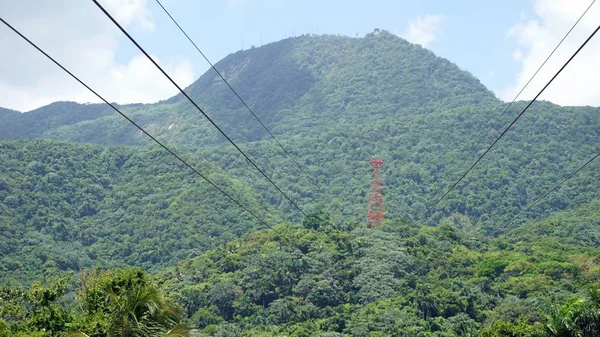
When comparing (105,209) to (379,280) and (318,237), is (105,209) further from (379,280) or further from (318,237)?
(379,280)

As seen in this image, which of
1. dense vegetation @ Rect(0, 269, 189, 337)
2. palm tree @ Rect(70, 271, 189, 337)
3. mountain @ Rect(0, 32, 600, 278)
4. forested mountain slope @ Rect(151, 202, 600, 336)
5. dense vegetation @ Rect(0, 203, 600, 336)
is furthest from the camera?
mountain @ Rect(0, 32, 600, 278)

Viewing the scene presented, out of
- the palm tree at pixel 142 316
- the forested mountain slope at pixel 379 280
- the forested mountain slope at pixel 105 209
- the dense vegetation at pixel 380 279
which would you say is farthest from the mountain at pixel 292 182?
the palm tree at pixel 142 316

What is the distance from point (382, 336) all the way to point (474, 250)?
29870mm

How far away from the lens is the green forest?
3006cm

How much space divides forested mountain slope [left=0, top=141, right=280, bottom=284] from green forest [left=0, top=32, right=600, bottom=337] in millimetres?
341

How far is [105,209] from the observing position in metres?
124

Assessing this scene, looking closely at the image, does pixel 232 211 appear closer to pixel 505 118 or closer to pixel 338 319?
pixel 338 319

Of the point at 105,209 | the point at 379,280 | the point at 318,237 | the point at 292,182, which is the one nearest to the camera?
the point at 379,280

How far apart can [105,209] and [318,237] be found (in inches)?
2131

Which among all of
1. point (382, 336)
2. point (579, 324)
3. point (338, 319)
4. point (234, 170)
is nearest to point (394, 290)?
point (338, 319)

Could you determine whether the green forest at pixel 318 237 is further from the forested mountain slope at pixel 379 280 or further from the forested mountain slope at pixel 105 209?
the forested mountain slope at pixel 105 209

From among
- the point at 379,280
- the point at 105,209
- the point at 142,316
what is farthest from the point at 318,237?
the point at 142,316

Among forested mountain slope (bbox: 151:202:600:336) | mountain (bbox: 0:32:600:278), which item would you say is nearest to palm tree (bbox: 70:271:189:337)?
forested mountain slope (bbox: 151:202:600:336)

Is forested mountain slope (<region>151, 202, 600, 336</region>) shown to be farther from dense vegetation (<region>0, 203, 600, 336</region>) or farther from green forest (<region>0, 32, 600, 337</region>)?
green forest (<region>0, 32, 600, 337</region>)
